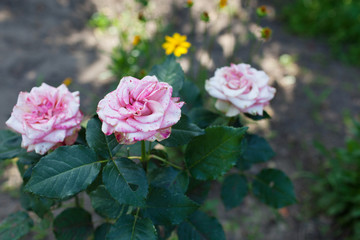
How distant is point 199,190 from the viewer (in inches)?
29.8

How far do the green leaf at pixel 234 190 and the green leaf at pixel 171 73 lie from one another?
14.5 inches

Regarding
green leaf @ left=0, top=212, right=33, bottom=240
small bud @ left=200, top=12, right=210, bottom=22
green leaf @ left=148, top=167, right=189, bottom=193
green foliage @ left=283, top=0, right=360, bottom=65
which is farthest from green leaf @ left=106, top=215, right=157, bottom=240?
green foliage @ left=283, top=0, right=360, bottom=65

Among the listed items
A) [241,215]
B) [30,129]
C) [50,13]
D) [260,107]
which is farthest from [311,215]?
[50,13]

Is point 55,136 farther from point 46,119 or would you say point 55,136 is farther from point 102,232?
point 102,232

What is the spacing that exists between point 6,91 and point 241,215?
2112mm

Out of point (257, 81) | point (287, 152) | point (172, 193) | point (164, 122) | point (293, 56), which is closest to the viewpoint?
point (164, 122)

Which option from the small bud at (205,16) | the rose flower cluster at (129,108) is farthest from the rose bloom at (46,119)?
the small bud at (205,16)

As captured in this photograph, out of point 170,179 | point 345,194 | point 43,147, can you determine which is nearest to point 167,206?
point 170,179

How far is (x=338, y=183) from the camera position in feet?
5.64

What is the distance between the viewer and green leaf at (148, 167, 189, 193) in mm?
654

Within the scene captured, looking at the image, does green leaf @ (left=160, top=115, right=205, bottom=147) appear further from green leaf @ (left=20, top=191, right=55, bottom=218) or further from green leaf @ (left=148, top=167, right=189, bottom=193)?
green leaf @ (left=20, top=191, right=55, bottom=218)

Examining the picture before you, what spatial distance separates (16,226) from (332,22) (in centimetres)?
356

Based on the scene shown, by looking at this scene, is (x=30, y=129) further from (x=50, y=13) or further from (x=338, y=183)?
(x=50, y=13)

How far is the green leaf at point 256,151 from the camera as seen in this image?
79cm
